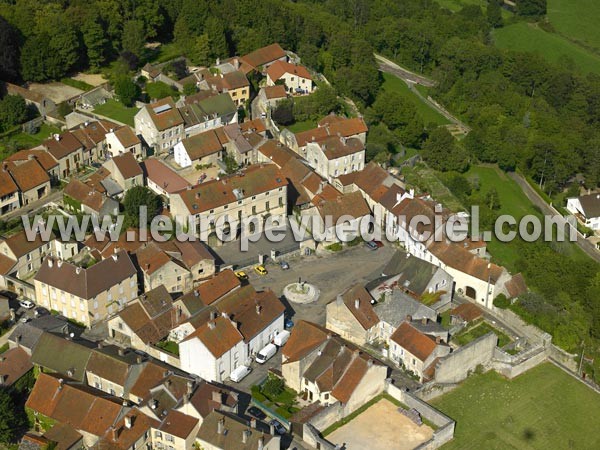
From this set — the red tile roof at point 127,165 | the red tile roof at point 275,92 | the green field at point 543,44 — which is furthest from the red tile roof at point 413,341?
the green field at point 543,44

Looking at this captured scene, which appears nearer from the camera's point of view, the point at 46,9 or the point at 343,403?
the point at 343,403

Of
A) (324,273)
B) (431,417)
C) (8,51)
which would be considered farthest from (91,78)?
(431,417)

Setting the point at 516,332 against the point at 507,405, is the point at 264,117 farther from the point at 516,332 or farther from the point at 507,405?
the point at 507,405

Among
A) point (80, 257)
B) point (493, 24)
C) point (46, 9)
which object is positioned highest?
point (46, 9)

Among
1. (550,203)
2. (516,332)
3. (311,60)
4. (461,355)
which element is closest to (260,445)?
(461,355)

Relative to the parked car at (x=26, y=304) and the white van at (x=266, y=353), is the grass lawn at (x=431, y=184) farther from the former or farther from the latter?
the parked car at (x=26, y=304)

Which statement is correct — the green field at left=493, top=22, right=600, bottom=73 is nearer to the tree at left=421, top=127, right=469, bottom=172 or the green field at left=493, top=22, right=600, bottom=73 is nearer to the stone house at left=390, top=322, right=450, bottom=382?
the tree at left=421, top=127, right=469, bottom=172
